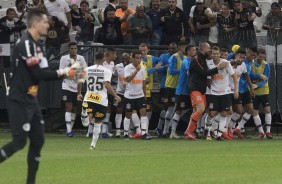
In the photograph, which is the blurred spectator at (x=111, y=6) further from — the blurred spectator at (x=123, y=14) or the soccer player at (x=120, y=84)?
the soccer player at (x=120, y=84)

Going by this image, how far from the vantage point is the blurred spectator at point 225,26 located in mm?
26781

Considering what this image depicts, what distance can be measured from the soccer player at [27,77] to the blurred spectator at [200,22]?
1509 centimetres

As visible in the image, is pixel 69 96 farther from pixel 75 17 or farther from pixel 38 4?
pixel 75 17

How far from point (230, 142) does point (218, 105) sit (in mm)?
1457

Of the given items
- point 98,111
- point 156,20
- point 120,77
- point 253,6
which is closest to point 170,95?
point 120,77

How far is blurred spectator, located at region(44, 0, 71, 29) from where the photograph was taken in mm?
27797

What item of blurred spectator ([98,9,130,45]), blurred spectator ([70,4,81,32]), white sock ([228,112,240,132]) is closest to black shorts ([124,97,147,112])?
white sock ([228,112,240,132])

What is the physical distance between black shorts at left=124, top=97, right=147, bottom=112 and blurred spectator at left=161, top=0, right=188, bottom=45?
9.69 ft

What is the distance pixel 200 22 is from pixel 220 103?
3.23 m

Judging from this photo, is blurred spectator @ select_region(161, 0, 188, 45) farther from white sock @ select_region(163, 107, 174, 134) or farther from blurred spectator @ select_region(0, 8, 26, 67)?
blurred spectator @ select_region(0, 8, 26, 67)

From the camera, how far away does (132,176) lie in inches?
565

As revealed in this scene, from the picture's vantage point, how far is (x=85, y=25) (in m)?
28.2

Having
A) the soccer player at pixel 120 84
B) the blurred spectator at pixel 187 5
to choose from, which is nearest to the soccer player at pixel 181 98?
the soccer player at pixel 120 84

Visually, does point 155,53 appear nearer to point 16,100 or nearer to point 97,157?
point 97,157
